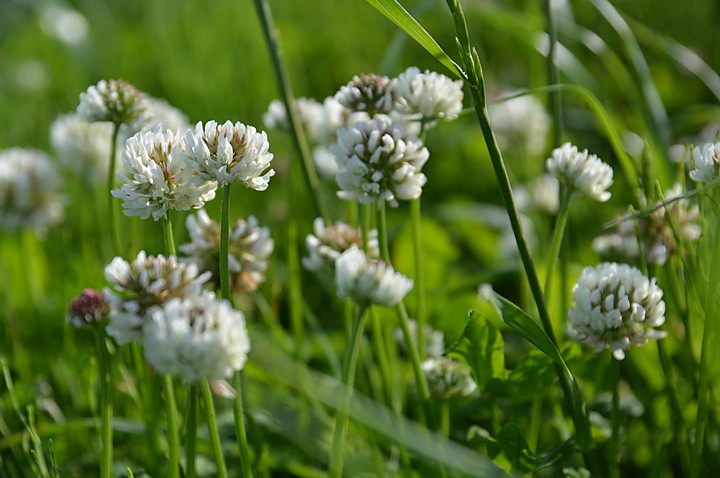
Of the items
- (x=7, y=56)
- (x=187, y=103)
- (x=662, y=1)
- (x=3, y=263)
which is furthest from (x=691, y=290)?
(x=7, y=56)

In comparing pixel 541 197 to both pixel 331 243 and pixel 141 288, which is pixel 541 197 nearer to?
pixel 331 243

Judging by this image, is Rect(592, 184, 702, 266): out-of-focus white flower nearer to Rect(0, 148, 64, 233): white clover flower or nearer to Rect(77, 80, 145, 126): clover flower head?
Rect(77, 80, 145, 126): clover flower head

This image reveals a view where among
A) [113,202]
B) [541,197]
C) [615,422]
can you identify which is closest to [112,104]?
[113,202]

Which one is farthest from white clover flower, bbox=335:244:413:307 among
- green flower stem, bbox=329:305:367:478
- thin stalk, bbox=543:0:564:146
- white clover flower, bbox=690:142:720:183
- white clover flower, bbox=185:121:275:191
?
thin stalk, bbox=543:0:564:146

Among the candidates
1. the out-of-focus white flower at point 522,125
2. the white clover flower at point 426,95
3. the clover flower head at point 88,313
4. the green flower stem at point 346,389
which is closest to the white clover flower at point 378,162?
the white clover flower at point 426,95

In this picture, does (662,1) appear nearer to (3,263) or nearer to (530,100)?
(530,100)

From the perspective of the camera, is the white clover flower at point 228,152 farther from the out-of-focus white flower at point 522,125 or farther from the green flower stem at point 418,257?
the out-of-focus white flower at point 522,125
